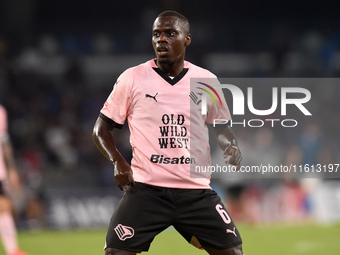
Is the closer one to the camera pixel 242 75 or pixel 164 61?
pixel 164 61

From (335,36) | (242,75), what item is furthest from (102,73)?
(335,36)

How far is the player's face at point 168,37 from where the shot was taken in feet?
14.4

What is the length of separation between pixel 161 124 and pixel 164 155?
0.21m

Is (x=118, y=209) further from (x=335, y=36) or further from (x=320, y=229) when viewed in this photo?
(x=335, y=36)

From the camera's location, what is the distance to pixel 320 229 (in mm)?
12062

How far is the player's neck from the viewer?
4.52 meters

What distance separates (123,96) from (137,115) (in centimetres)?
16

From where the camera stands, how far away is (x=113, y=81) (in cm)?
1784

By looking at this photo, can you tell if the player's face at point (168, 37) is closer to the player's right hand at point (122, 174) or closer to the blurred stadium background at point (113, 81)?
the player's right hand at point (122, 174)

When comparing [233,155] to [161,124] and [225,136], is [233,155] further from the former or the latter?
[161,124]

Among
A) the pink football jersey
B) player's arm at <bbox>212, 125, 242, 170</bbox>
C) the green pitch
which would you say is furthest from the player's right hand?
the green pitch

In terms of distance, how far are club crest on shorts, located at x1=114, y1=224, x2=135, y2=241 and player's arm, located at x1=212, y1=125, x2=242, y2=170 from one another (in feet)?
2.75

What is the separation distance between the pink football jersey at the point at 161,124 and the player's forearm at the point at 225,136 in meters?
0.17

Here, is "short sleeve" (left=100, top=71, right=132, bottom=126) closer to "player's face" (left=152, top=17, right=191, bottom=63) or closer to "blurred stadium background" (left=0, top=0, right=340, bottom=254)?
"player's face" (left=152, top=17, right=191, bottom=63)
